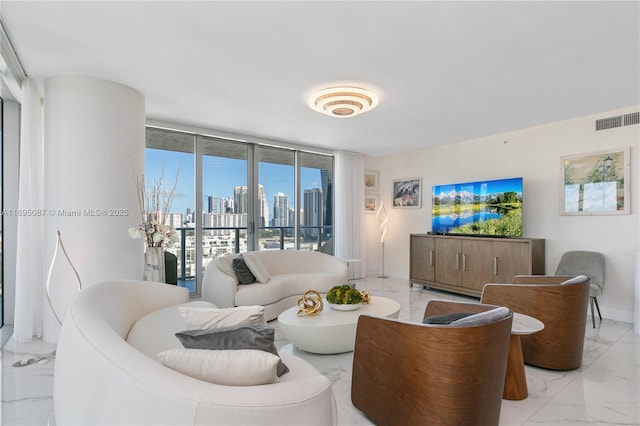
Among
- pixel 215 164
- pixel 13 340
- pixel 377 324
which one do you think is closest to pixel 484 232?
pixel 377 324

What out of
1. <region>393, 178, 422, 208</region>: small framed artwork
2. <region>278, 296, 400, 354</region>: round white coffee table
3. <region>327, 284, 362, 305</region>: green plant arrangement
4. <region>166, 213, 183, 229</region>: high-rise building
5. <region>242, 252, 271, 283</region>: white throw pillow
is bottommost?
<region>278, 296, 400, 354</region>: round white coffee table

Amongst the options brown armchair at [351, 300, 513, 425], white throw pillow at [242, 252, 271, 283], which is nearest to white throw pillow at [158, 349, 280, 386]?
brown armchair at [351, 300, 513, 425]

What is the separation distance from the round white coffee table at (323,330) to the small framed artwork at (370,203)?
3989 mm

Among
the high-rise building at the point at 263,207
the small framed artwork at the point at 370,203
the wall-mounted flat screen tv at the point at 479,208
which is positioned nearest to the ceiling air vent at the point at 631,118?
the wall-mounted flat screen tv at the point at 479,208

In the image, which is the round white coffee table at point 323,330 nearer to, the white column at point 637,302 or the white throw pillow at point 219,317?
the white throw pillow at point 219,317

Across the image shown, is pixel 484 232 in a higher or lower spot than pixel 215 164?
lower

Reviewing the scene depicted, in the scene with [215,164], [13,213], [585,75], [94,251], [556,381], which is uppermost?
[585,75]

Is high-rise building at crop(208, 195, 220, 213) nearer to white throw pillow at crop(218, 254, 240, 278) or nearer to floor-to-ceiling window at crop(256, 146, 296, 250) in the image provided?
floor-to-ceiling window at crop(256, 146, 296, 250)

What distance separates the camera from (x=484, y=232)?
4941 mm

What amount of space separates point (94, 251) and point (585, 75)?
4729 millimetres

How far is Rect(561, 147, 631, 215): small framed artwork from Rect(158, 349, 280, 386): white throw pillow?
457 cm

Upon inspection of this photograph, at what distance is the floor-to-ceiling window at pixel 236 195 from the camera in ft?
15.5

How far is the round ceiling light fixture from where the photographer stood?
3250 mm

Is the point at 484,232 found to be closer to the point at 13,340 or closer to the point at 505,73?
the point at 505,73
